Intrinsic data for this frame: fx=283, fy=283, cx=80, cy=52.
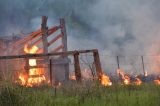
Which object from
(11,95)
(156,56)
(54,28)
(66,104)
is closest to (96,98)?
(66,104)

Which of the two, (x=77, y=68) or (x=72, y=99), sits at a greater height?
(x=77, y=68)

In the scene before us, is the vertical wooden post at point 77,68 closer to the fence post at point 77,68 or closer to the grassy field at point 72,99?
the fence post at point 77,68

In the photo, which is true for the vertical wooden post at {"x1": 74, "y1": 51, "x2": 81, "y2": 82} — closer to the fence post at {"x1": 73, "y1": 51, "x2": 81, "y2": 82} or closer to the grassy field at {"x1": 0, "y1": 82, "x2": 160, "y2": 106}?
the fence post at {"x1": 73, "y1": 51, "x2": 81, "y2": 82}

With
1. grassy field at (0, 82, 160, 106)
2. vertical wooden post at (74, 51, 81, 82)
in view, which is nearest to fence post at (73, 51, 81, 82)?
vertical wooden post at (74, 51, 81, 82)

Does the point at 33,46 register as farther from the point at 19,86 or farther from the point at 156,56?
the point at 19,86

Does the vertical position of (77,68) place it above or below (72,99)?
above

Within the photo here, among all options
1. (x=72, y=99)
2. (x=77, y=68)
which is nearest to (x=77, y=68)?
(x=77, y=68)

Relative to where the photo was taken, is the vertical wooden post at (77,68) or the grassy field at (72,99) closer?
the grassy field at (72,99)

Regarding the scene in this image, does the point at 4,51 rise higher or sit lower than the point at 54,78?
higher

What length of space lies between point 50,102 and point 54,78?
15756 millimetres

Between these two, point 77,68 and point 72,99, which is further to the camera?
point 77,68

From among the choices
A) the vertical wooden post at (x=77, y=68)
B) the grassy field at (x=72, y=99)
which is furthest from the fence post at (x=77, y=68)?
the grassy field at (x=72, y=99)

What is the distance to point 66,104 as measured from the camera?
8.64 meters

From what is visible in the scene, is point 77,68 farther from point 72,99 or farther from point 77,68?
point 72,99
